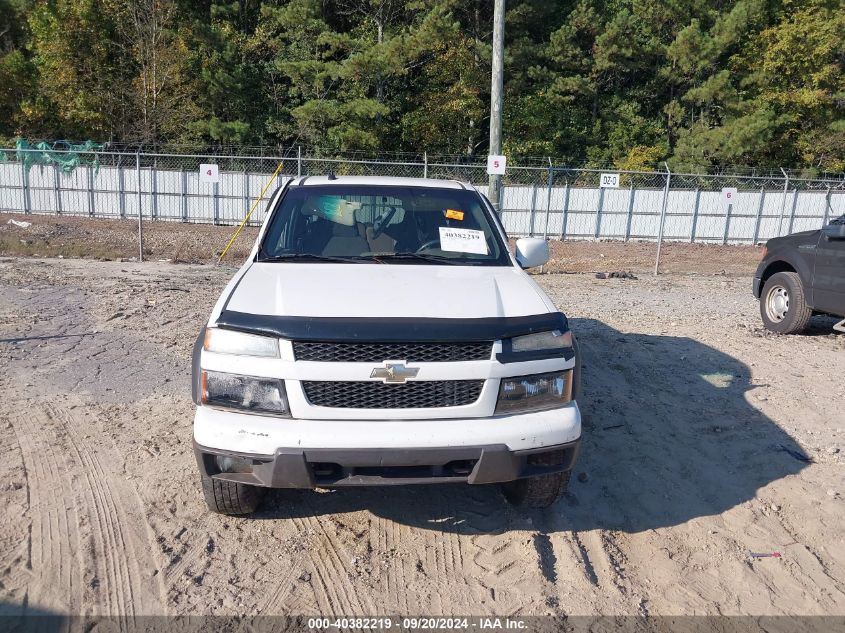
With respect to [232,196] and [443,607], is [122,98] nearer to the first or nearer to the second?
[232,196]

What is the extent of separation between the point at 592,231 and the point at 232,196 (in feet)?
42.3

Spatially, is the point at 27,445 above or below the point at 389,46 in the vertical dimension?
below

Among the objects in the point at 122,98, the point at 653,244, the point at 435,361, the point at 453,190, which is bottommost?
the point at 653,244

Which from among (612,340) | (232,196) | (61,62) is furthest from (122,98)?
(612,340)

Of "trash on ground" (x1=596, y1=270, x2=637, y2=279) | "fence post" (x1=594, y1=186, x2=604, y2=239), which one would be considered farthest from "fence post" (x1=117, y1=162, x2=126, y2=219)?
"trash on ground" (x1=596, y1=270, x2=637, y2=279)

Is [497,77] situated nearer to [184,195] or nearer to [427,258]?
[427,258]

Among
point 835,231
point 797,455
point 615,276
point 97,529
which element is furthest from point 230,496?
point 615,276

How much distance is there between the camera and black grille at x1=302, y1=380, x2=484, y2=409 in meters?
3.47

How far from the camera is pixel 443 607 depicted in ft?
11.1

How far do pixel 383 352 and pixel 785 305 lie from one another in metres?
7.52

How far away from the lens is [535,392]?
367 centimetres

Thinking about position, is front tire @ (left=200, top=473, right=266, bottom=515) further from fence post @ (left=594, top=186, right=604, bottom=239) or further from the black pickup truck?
fence post @ (left=594, top=186, right=604, bottom=239)

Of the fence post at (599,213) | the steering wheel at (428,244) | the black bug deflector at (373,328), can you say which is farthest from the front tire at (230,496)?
the fence post at (599,213)

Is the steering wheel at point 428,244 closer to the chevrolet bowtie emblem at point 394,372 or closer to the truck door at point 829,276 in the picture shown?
the chevrolet bowtie emblem at point 394,372
